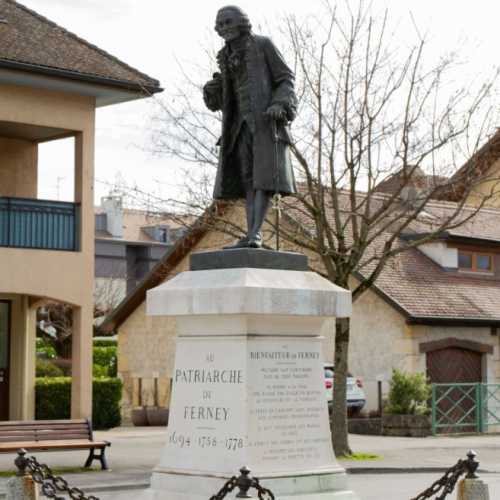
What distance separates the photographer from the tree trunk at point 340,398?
896 inches

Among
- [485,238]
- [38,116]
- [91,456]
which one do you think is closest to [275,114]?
[91,456]

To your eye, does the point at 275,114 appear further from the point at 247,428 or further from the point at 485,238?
the point at 485,238

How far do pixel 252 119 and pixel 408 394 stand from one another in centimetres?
2027

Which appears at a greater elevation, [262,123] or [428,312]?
[262,123]

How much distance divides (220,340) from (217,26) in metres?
2.70

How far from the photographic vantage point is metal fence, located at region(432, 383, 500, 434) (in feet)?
105

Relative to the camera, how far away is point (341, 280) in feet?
75.1

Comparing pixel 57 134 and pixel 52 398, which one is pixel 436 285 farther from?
pixel 57 134

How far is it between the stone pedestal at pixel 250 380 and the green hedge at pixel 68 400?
67.1ft

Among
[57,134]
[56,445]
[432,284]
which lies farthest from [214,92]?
[432,284]

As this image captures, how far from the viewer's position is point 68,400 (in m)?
31.2

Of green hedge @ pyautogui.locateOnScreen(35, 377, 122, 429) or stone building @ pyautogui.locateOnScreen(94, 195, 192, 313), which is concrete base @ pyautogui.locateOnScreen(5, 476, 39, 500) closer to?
green hedge @ pyautogui.locateOnScreen(35, 377, 122, 429)

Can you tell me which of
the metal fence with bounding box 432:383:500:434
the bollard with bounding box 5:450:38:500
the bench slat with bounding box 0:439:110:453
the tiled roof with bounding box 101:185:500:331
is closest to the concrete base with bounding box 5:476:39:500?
the bollard with bounding box 5:450:38:500

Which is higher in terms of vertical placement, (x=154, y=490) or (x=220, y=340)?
(x=220, y=340)
